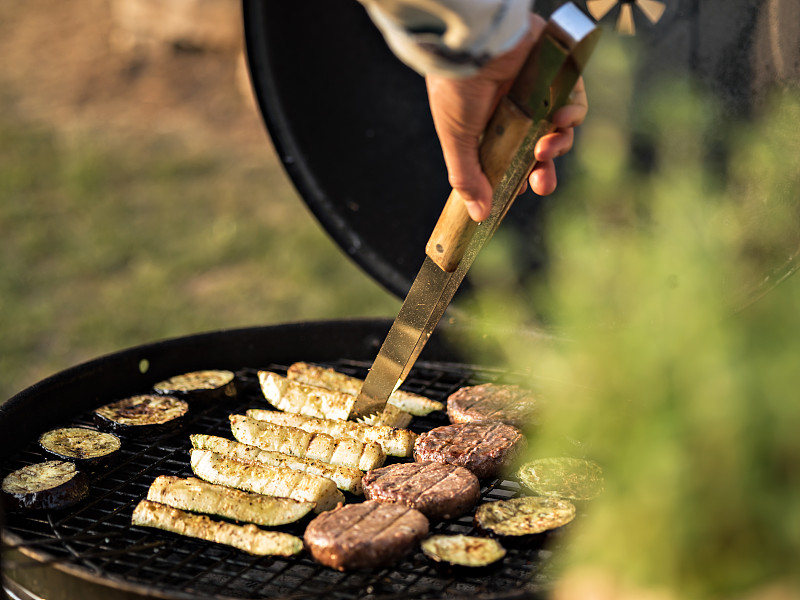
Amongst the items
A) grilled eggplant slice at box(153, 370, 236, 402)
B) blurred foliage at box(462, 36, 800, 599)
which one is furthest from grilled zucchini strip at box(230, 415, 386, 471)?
blurred foliage at box(462, 36, 800, 599)

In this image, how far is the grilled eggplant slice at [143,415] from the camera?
282cm

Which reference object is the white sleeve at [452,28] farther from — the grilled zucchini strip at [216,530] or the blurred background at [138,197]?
the blurred background at [138,197]

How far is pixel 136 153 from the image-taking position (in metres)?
9.16

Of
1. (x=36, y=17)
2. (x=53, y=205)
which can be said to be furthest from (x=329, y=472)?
(x=36, y=17)

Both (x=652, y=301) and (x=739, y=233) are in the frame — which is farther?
(x=739, y=233)

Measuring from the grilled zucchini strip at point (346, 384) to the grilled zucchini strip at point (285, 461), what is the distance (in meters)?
0.45

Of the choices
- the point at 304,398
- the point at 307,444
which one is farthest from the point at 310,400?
the point at 307,444

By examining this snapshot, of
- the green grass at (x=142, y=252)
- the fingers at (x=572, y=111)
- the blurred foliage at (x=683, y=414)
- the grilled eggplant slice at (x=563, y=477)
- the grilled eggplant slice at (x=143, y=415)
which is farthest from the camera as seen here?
the green grass at (x=142, y=252)

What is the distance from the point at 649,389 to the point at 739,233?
1784 millimetres

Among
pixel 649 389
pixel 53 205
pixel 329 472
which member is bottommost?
pixel 649 389

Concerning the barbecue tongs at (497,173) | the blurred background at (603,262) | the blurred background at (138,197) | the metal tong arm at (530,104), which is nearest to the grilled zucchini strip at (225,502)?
the barbecue tongs at (497,173)

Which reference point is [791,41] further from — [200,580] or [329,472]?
[200,580]

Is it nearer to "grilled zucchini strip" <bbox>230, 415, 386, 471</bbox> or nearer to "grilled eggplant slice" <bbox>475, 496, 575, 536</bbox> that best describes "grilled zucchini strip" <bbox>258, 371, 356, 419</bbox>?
"grilled zucchini strip" <bbox>230, 415, 386, 471</bbox>

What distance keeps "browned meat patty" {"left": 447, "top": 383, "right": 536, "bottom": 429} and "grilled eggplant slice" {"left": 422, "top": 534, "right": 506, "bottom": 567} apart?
0.63 meters
